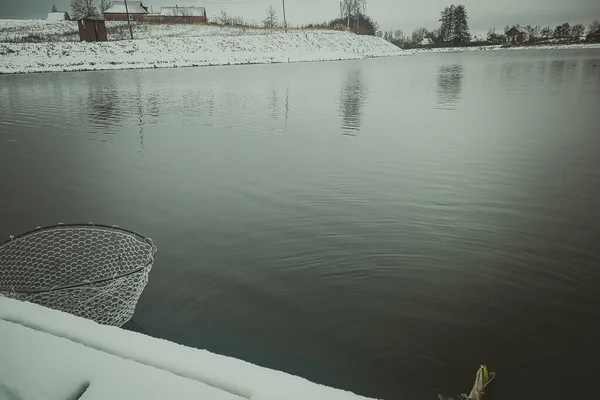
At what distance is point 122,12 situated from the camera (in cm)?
8294

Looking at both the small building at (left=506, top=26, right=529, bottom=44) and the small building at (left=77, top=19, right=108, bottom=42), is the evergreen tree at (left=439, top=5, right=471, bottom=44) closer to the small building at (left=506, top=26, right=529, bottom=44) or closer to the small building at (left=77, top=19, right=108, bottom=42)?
A: the small building at (left=506, top=26, right=529, bottom=44)

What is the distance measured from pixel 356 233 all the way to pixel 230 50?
49.2 metres

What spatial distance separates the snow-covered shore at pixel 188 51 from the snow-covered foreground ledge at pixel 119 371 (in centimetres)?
4026

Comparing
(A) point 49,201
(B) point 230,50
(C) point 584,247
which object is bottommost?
(C) point 584,247

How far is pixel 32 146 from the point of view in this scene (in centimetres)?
1120

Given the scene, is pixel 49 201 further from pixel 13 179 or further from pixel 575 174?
pixel 575 174

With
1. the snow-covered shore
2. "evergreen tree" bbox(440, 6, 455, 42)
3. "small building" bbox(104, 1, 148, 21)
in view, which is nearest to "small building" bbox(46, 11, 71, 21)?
"small building" bbox(104, 1, 148, 21)

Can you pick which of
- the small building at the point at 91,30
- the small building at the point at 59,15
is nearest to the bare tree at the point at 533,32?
the small building at the point at 91,30

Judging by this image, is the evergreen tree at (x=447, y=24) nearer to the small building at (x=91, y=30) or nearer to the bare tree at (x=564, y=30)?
the bare tree at (x=564, y=30)

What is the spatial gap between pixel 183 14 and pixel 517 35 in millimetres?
65189

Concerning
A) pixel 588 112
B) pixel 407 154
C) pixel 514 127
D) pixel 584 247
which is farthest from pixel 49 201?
pixel 588 112

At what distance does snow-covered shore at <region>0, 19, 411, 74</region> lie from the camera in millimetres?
39031

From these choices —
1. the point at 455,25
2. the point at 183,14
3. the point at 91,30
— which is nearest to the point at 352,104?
the point at 91,30

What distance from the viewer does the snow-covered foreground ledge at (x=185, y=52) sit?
38844mm
